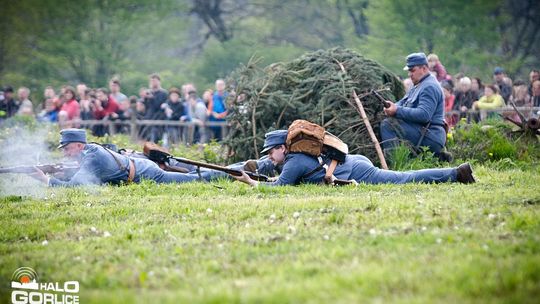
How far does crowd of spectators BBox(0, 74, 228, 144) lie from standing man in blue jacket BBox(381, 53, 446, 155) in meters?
8.26

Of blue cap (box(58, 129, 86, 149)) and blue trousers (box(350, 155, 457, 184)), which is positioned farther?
blue cap (box(58, 129, 86, 149))

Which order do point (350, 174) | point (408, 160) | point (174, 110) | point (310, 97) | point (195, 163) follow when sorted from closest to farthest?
point (350, 174) → point (195, 163) → point (408, 160) → point (310, 97) → point (174, 110)

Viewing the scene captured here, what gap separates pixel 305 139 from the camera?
12.0m

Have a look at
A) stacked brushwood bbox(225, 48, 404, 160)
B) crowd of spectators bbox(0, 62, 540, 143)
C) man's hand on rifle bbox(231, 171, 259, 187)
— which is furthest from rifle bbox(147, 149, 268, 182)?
crowd of spectators bbox(0, 62, 540, 143)

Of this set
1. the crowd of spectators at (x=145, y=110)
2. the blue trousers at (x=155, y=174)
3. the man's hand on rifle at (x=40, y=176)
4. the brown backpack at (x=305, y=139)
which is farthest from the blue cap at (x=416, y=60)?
the crowd of spectators at (x=145, y=110)

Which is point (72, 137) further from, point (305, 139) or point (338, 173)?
point (338, 173)

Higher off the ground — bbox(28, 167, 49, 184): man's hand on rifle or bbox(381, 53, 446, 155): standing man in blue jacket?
bbox(381, 53, 446, 155): standing man in blue jacket

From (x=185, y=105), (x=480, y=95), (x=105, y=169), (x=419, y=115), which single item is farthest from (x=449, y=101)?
(x=105, y=169)

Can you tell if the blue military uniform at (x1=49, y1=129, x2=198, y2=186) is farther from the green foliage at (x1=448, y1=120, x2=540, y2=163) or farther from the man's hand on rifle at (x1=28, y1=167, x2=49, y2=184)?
the green foliage at (x1=448, y1=120, x2=540, y2=163)

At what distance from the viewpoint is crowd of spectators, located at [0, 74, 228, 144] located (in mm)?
23375

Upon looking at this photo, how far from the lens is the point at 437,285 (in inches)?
243

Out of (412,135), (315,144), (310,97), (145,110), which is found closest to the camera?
(315,144)

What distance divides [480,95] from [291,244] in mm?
14010

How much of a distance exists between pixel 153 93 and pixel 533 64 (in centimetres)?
1816
